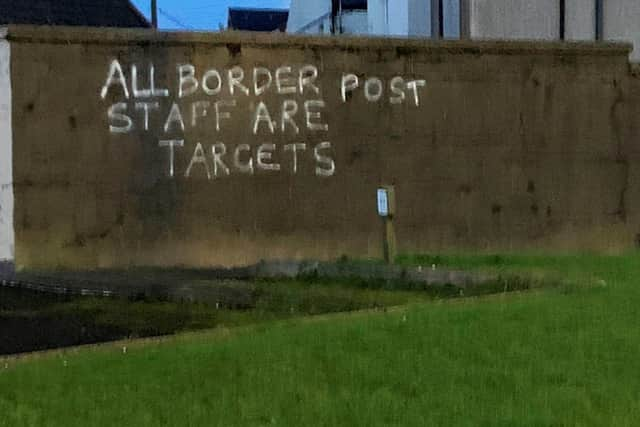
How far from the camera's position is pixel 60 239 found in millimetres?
11977

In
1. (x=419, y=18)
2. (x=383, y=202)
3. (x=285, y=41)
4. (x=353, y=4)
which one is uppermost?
(x=353, y=4)

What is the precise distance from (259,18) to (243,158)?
116 ft

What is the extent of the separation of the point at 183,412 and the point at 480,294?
4.26 meters

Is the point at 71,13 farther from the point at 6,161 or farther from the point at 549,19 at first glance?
the point at 6,161

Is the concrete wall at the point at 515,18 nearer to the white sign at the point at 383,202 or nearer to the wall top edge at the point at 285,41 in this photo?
the wall top edge at the point at 285,41

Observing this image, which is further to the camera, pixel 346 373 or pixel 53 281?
pixel 53 281

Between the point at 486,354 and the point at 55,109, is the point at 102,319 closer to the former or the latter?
the point at 486,354

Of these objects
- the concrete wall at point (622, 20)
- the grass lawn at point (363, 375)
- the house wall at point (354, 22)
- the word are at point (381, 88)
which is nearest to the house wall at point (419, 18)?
the concrete wall at point (622, 20)

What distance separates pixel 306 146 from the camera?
41.9 ft

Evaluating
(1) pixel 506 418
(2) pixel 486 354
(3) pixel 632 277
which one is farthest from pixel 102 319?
(3) pixel 632 277

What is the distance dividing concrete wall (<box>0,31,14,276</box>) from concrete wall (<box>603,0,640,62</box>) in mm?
11252

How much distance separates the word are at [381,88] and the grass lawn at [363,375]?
521cm

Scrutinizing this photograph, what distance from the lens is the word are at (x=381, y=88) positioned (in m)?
12.9

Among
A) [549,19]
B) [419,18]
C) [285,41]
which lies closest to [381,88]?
[285,41]
